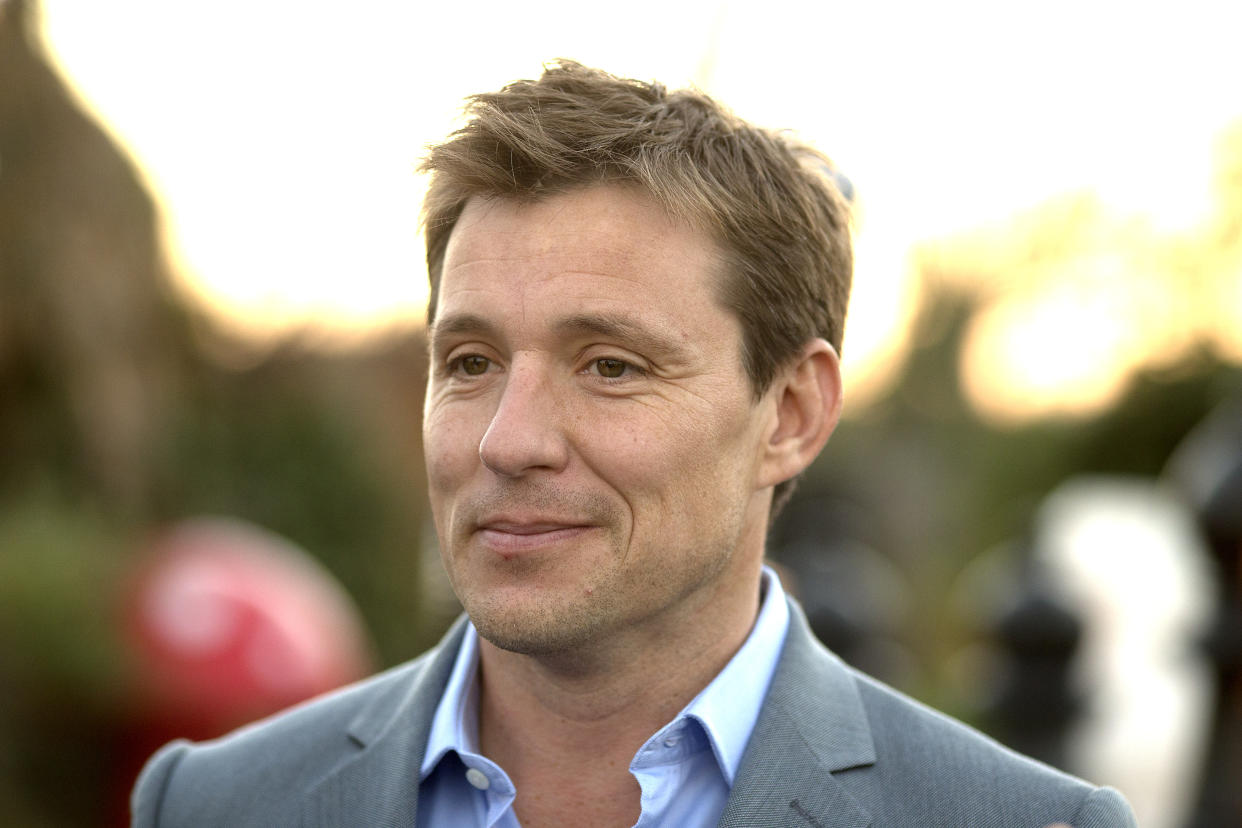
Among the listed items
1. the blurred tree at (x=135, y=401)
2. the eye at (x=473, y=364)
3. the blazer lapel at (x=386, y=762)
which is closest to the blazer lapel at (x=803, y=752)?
the blazer lapel at (x=386, y=762)

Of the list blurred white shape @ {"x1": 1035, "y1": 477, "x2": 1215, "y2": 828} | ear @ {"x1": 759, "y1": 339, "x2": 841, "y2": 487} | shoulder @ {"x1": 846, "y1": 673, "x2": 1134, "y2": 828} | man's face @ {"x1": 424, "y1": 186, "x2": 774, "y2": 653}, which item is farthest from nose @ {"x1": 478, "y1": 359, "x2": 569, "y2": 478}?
blurred white shape @ {"x1": 1035, "y1": 477, "x2": 1215, "y2": 828}

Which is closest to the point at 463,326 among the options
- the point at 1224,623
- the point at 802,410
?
the point at 802,410

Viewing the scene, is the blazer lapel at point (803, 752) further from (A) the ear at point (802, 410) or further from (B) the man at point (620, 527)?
(A) the ear at point (802, 410)

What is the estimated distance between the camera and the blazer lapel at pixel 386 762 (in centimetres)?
266

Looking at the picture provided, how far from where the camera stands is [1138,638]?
30.6 feet

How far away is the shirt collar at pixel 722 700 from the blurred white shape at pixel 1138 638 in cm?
360

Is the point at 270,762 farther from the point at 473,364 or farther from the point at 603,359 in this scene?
the point at 603,359

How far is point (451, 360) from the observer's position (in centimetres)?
278

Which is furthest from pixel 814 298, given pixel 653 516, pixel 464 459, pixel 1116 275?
pixel 1116 275

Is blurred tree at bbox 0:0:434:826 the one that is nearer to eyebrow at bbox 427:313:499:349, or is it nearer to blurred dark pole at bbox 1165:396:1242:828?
blurred dark pole at bbox 1165:396:1242:828

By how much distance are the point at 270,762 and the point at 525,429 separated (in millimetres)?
1017

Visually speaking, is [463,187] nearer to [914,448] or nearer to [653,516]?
[653,516]

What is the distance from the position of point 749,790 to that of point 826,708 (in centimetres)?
30

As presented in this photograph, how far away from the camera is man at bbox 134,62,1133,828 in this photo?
8.41 feet
